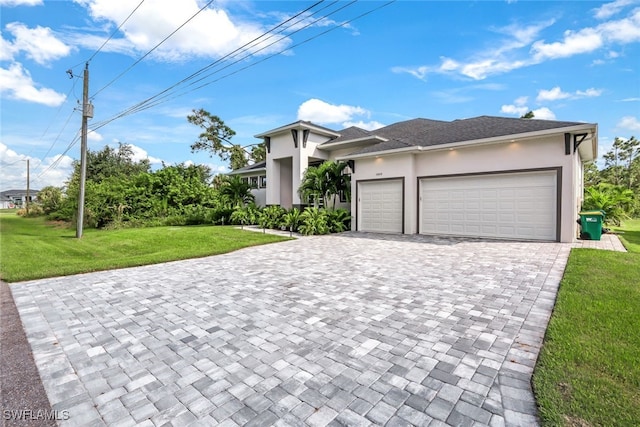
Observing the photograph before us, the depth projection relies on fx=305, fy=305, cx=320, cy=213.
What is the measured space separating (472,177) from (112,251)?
1205cm

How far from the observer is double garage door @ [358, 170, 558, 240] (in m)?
9.30

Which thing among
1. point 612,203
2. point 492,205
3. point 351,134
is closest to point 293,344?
point 492,205

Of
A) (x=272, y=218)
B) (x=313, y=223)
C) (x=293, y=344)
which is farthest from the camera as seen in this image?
(x=272, y=218)

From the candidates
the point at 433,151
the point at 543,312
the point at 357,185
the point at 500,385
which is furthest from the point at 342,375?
the point at 357,185

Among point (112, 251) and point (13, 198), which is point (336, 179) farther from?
point (13, 198)

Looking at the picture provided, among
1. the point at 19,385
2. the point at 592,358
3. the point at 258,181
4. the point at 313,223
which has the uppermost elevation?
the point at 258,181

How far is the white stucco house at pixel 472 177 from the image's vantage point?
8984 millimetres

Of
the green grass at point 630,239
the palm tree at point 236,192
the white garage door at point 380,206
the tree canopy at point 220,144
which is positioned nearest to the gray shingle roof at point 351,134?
the white garage door at point 380,206

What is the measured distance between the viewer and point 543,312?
145 inches

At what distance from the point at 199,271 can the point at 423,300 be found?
4411 millimetres

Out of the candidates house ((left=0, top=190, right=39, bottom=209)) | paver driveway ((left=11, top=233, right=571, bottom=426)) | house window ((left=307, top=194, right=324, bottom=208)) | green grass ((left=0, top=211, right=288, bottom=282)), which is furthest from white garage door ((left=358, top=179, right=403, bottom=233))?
house ((left=0, top=190, right=39, bottom=209))

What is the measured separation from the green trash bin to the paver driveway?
5.40 meters

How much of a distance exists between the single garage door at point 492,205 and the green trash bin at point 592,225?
1450 millimetres

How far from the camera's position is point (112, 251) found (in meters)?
9.52
